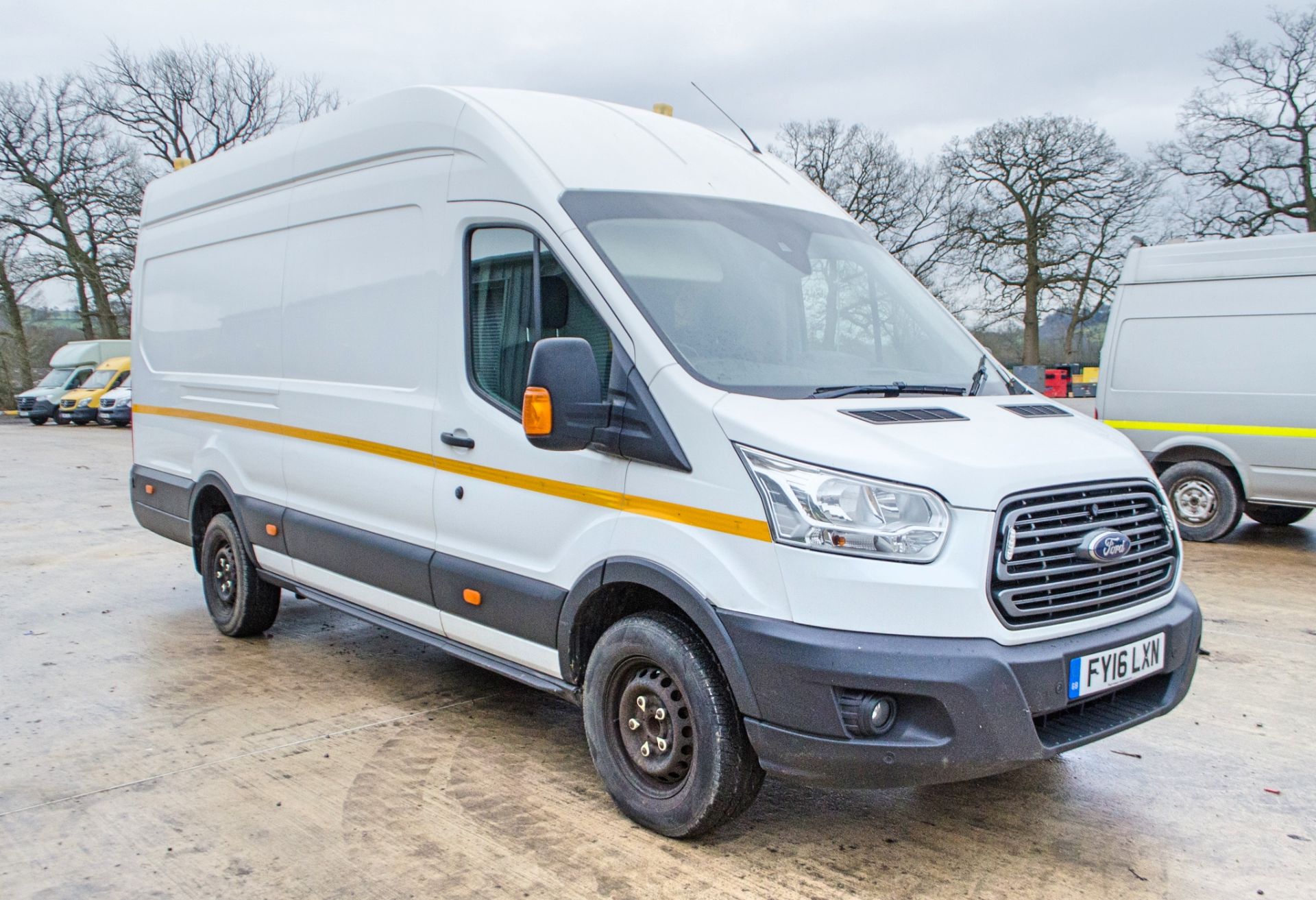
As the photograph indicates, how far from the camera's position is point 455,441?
4.35 m

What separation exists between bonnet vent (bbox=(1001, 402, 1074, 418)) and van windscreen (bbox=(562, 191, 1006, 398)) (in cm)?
21

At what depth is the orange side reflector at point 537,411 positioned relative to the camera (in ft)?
11.9

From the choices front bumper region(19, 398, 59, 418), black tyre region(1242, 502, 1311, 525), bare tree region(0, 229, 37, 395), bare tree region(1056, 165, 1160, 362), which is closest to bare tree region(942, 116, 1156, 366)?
bare tree region(1056, 165, 1160, 362)

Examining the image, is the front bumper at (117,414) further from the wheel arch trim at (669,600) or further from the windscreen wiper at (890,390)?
the windscreen wiper at (890,390)

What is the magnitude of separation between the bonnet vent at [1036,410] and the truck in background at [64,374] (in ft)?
108

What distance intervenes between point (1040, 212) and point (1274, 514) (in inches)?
976

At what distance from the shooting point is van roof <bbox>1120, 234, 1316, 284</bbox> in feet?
29.9

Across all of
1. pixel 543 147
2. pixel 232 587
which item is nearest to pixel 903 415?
pixel 543 147

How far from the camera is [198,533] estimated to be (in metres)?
6.70

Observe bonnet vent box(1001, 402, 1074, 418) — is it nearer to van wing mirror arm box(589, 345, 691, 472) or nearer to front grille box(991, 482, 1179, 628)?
front grille box(991, 482, 1179, 628)

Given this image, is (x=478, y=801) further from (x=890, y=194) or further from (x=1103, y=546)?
(x=890, y=194)

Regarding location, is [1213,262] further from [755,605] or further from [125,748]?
→ [125,748]

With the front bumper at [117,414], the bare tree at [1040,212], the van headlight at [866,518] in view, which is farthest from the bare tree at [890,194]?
the van headlight at [866,518]

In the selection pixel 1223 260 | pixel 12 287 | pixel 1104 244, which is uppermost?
pixel 1104 244
